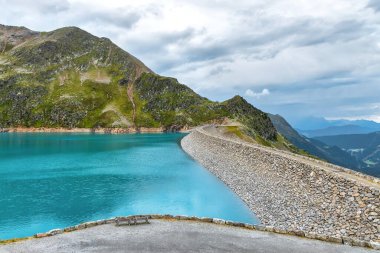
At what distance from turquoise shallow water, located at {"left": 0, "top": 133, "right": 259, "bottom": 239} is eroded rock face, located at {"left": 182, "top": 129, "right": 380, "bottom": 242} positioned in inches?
125

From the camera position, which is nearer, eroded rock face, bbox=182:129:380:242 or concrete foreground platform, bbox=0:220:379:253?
concrete foreground platform, bbox=0:220:379:253

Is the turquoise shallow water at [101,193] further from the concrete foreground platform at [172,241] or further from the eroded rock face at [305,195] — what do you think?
the concrete foreground platform at [172,241]

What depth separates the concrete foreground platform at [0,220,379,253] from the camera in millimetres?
26250

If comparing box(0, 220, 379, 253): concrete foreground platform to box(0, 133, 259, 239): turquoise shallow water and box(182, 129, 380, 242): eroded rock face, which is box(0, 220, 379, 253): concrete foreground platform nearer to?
box(182, 129, 380, 242): eroded rock face

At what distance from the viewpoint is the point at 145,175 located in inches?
3504

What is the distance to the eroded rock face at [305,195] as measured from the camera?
33.4 meters

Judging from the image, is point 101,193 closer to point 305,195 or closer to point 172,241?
point 305,195

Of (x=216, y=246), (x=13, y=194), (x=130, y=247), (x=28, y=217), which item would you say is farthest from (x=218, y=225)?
(x=13, y=194)

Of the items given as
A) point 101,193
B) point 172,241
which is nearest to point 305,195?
point 172,241

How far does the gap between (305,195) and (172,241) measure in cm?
2294

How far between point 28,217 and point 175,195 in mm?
24783

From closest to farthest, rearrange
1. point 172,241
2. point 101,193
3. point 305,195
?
point 172,241 < point 305,195 < point 101,193

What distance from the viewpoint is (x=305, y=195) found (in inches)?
1778

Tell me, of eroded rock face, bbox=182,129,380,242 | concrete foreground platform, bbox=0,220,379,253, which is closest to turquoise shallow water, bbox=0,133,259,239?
eroded rock face, bbox=182,129,380,242
